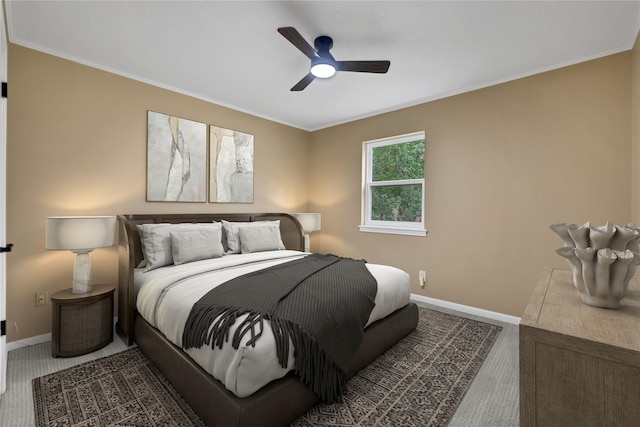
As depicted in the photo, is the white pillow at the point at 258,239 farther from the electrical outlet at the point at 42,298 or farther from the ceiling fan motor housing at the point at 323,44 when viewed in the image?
the ceiling fan motor housing at the point at 323,44

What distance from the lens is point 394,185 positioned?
13.0ft

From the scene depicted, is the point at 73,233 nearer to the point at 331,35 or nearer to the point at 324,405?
the point at 324,405

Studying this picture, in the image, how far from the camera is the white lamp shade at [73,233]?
2162 mm

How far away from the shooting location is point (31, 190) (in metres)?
2.39

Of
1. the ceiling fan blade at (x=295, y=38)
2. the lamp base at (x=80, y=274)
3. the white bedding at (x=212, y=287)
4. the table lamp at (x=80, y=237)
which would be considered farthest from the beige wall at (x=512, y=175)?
the lamp base at (x=80, y=274)

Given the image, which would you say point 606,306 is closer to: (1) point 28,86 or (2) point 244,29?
(2) point 244,29

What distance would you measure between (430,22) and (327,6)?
2.52 ft

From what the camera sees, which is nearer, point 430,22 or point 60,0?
point 60,0

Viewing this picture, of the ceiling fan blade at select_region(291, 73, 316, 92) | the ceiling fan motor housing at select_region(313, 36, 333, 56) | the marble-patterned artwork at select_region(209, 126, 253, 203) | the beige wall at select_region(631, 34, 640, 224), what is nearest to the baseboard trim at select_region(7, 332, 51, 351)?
the marble-patterned artwork at select_region(209, 126, 253, 203)

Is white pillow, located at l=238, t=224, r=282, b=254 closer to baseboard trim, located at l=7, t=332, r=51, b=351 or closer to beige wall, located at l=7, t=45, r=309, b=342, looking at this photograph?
beige wall, located at l=7, t=45, r=309, b=342

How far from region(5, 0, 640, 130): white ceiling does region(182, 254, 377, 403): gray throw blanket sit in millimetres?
1874

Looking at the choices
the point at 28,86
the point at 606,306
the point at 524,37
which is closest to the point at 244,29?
the point at 28,86

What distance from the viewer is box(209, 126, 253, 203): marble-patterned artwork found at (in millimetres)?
3580

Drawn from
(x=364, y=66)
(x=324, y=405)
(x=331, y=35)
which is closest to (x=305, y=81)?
(x=331, y=35)
